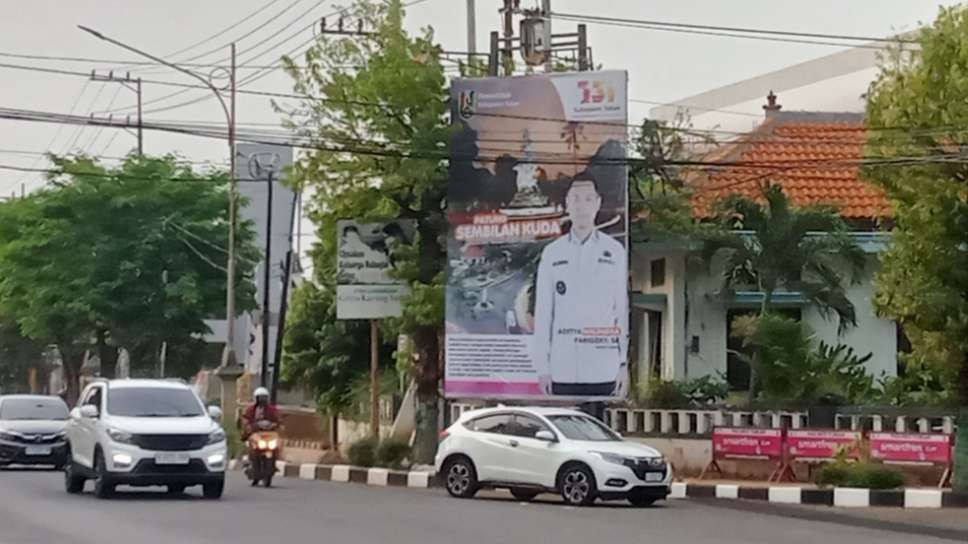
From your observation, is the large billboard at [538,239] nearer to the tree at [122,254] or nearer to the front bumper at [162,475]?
the front bumper at [162,475]

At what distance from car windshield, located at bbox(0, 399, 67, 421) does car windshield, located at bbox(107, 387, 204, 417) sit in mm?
8714

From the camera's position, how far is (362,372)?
133 ft

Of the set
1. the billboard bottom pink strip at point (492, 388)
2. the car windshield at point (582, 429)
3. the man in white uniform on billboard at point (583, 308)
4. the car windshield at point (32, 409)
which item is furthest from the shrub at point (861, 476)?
the car windshield at point (32, 409)

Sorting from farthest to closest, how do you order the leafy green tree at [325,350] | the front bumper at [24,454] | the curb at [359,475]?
the leafy green tree at [325,350], the front bumper at [24,454], the curb at [359,475]

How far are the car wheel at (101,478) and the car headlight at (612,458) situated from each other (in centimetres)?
661

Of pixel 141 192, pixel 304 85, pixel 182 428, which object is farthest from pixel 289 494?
pixel 141 192

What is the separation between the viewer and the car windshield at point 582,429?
79.7 ft

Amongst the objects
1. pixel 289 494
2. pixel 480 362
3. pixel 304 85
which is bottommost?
pixel 289 494

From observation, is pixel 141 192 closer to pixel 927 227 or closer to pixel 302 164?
pixel 302 164

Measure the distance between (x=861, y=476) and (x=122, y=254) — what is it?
103ft

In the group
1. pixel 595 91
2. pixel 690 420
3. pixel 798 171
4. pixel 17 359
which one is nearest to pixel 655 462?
pixel 690 420

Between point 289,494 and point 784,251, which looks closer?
point 289,494

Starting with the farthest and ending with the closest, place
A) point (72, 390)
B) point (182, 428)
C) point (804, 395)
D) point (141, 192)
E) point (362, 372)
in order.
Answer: point (72, 390)
point (141, 192)
point (362, 372)
point (804, 395)
point (182, 428)

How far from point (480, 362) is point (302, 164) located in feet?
16.9
